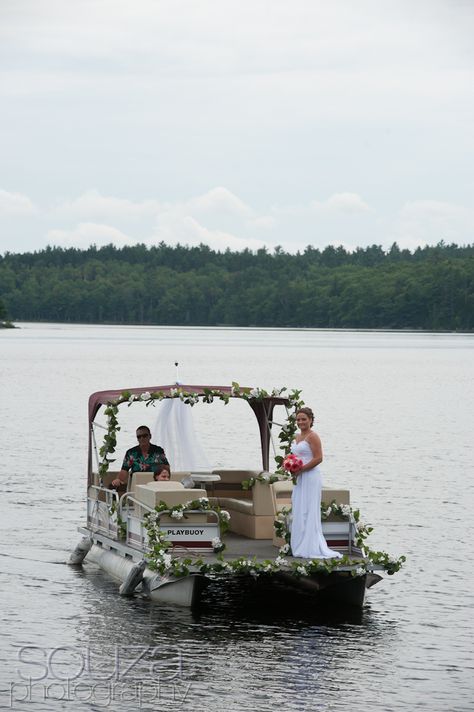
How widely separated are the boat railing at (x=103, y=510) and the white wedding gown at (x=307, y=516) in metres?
3.11

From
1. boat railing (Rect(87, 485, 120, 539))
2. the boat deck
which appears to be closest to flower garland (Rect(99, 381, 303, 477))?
boat railing (Rect(87, 485, 120, 539))

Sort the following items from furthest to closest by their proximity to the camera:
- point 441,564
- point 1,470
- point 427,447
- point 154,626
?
point 427,447 → point 1,470 → point 441,564 → point 154,626

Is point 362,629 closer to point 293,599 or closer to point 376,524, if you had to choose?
point 293,599

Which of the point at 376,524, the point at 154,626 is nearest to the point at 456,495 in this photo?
the point at 376,524

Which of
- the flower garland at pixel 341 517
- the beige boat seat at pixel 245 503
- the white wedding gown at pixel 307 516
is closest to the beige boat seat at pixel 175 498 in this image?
the flower garland at pixel 341 517

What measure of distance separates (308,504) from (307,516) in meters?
0.15

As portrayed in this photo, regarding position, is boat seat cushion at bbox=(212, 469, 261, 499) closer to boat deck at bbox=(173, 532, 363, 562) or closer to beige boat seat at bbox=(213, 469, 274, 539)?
beige boat seat at bbox=(213, 469, 274, 539)

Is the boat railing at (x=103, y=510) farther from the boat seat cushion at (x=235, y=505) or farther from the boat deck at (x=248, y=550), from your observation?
the boat deck at (x=248, y=550)

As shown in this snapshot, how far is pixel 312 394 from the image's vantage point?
251 ft

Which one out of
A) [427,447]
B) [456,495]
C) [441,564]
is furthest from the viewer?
[427,447]

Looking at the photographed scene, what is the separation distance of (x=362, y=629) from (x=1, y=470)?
2163 centimetres

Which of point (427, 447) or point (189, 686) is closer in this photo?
point (189, 686)

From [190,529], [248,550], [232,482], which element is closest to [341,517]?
[248,550]

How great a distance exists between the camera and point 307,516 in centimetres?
1758
